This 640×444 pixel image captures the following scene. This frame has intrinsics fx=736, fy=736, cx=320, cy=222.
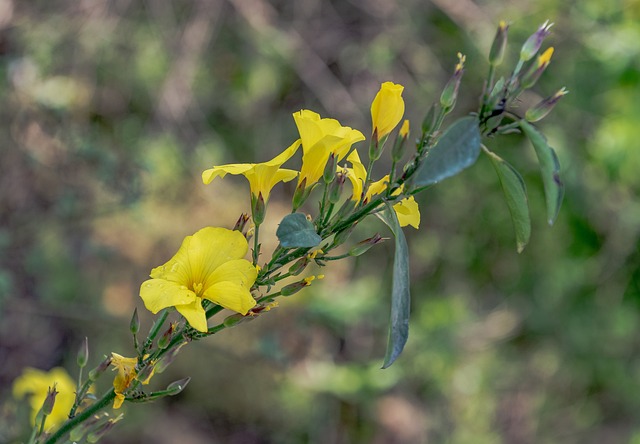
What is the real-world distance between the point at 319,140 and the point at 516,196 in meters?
0.21

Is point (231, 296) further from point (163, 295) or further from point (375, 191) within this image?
point (375, 191)

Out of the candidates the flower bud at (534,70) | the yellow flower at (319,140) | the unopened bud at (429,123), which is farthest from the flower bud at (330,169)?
the flower bud at (534,70)

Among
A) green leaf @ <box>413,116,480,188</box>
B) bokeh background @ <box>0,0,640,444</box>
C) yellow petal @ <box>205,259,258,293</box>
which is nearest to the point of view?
green leaf @ <box>413,116,480,188</box>

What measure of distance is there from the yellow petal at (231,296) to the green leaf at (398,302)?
138mm

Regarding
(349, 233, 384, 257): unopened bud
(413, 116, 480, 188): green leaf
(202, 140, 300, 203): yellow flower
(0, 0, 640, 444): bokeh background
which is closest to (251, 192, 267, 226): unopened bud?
(202, 140, 300, 203): yellow flower

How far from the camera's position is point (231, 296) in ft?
2.39

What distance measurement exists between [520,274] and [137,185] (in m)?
2.09

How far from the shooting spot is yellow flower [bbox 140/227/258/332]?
2.35 feet

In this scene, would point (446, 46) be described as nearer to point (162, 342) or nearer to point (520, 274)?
point (520, 274)

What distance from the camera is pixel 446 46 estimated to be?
3.61 metres

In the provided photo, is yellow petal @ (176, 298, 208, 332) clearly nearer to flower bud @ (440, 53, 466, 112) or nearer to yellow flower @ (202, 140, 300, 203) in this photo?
yellow flower @ (202, 140, 300, 203)

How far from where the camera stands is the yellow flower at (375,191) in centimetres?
78

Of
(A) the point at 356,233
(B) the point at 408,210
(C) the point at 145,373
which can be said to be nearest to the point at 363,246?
(B) the point at 408,210

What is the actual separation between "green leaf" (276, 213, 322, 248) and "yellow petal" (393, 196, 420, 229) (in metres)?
0.11
